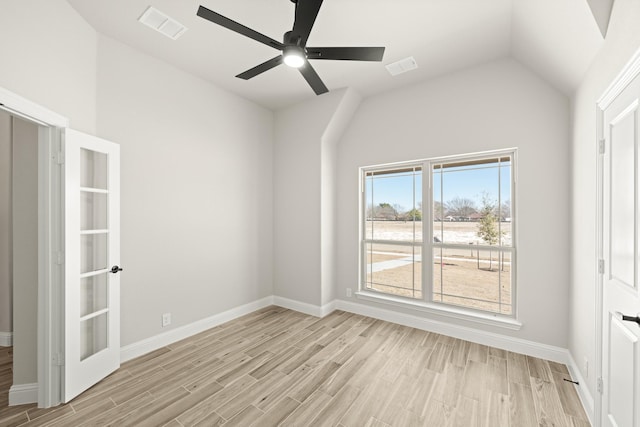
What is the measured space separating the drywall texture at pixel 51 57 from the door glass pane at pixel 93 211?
0.61 m

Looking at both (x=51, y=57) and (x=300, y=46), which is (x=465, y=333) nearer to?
(x=300, y=46)

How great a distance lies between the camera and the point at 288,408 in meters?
2.11

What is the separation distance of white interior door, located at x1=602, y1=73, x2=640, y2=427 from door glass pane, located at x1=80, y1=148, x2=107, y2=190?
3722mm

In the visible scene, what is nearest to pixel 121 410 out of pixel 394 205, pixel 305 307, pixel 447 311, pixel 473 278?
pixel 305 307

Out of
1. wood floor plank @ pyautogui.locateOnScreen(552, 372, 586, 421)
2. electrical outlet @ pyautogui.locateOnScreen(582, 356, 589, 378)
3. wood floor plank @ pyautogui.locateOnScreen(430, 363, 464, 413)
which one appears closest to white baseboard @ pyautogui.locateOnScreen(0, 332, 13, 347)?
wood floor plank @ pyautogui.locateOnScreen(430, 363, 464, 413)

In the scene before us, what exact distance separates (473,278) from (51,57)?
458 centimetres

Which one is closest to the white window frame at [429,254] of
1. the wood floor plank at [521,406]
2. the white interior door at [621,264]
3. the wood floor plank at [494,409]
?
the wood floor plank at [521,406]

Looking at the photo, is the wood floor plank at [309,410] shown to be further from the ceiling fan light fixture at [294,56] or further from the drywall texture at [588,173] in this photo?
the ceiling fan light fixture at [294,56]

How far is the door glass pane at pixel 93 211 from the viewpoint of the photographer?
2.36 meters

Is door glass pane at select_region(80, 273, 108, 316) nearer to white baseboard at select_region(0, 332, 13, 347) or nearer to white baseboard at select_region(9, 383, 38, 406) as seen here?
white baseboard at select_region(9, 383, 38, 406)

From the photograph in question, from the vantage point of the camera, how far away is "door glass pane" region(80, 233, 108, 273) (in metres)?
2.35

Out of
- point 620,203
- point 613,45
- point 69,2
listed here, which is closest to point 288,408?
point 620,203

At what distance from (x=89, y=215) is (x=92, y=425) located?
161 centimetres

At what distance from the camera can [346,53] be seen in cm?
207
